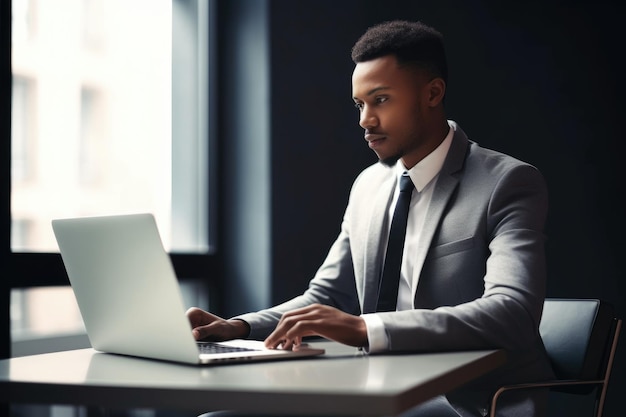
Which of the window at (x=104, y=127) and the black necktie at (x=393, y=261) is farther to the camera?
the window at (x=104, y=127)

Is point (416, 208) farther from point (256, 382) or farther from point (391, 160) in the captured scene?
point (256, 382)

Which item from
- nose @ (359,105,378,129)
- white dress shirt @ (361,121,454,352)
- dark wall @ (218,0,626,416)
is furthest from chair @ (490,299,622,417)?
dark wall @ (218,0,626,416)

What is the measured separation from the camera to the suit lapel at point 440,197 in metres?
2.08

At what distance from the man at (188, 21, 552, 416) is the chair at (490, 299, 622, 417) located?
0.28 feet

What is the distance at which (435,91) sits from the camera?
2.32 meters

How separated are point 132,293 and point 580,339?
1.25 meters

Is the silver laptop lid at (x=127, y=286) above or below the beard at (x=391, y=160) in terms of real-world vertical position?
below

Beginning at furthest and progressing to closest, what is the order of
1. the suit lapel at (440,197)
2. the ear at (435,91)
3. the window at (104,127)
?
the window at (104,127) → the ear at (435,91) → the suit lapel at (440,197)

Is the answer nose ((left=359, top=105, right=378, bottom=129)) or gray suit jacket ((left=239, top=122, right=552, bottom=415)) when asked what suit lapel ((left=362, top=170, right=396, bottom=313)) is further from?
nose ((left=359, top=105, right=378, bottom=129))

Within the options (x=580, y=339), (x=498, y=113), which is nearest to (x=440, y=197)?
(x=580, y=339)

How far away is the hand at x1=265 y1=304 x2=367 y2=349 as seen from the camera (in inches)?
60.5

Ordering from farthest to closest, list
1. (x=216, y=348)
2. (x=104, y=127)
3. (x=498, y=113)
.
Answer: (x=498, y=113)
(x=104, y=127)
(x=216, y=348)

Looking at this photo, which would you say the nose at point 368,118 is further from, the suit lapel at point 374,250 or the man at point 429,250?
the suit lapel at point 374,250

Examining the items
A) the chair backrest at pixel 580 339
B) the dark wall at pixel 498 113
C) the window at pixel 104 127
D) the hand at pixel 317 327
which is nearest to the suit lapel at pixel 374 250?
the chair backrest at pixel 580 339
